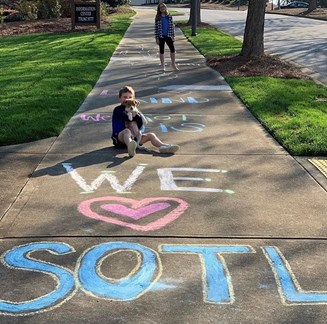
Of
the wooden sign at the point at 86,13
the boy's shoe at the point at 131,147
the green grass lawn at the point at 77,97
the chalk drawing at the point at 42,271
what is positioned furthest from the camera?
the wooden sign at the point at 86,13

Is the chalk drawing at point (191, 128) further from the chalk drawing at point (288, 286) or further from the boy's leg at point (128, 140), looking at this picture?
the chalk drawing at point (288, 286)

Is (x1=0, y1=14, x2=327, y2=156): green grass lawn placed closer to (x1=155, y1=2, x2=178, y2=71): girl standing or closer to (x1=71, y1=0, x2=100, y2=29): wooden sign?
(x1=155, y1=2, x2=178, y2=71): girl standing

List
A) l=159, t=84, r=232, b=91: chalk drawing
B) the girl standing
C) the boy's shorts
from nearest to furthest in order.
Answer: the boy's shorts → l=159, t=84, r=232, b=91: chalk drawing → the girl standing

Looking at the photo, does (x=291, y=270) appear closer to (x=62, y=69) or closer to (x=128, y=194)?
(x=128, y=194)

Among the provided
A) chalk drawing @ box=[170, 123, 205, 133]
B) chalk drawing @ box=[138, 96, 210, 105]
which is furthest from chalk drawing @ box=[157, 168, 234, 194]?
chalk drawing @ box=[138, 96, 210, 105]

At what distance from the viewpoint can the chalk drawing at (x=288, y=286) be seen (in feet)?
9.79

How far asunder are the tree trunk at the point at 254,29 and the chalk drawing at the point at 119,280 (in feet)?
32.5

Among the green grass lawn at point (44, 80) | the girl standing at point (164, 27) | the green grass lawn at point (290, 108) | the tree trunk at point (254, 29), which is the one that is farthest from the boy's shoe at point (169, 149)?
the tree trunk at point (254, 29)

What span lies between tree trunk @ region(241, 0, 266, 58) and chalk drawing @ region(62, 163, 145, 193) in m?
8.16

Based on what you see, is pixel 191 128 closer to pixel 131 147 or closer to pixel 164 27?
pixel 131 147

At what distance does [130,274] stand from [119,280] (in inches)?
3.7

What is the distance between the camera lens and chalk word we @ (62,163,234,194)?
186 inches

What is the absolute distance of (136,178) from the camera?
16.5ft

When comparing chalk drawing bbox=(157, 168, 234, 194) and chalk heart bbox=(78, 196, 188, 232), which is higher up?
chalk heart bbox=(78, 196, 188, 232)
